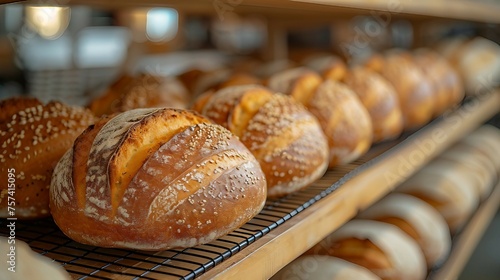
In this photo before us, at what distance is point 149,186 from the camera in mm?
833

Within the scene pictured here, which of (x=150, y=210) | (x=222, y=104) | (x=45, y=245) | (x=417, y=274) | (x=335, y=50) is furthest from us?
(x=335, y=50)

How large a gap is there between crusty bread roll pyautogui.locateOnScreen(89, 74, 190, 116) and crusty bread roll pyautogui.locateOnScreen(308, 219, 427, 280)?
26.6 inches

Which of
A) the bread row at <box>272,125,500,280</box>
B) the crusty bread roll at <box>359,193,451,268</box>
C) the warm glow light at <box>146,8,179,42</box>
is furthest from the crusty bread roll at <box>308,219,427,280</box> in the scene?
the warm glow light at <box>146,8,179,42</box>

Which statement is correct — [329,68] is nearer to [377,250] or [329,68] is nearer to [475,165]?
[377,250]

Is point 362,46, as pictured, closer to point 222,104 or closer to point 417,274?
point 417,274

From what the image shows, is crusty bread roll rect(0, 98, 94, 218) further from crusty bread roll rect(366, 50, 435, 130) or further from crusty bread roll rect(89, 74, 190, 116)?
crusty bread roll rect(366, 50, 435, 130)

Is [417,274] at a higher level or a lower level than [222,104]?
lower

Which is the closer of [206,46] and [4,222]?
[4,222]

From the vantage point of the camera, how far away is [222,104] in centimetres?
122

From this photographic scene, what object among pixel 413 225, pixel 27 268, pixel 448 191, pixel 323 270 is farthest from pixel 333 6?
pixel 448 191

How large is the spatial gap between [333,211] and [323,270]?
0.44m

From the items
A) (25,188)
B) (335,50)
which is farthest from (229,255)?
(335,50)

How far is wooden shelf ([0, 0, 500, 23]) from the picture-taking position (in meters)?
1.21

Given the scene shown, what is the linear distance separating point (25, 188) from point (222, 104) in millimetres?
449
